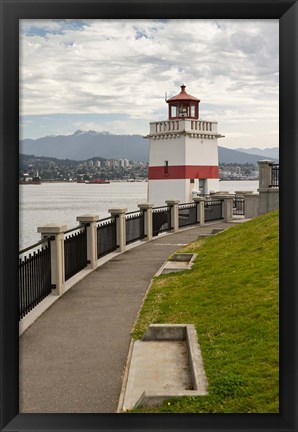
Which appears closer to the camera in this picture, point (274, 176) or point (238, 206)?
point (274, 176)

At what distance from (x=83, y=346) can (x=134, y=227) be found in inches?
421

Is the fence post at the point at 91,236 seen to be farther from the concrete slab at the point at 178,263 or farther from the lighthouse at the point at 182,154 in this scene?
the lighthouse at the point at 182,154

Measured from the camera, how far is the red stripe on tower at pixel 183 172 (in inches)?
1410

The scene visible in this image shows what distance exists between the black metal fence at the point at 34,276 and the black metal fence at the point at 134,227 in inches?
283

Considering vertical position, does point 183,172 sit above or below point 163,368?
above

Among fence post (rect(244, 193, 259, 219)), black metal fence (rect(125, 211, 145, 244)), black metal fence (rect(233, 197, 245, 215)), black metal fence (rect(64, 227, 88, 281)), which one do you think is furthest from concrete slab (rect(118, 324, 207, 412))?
black metal fence (rect(233, 197, 245, 215))

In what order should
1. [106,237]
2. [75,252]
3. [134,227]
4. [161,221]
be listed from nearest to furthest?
1. [75,252]
2. [106,237]
3. [134,227]
4. [161,221]

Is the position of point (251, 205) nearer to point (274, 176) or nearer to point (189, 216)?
point (189, 216)

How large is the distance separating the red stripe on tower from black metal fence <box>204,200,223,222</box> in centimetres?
892

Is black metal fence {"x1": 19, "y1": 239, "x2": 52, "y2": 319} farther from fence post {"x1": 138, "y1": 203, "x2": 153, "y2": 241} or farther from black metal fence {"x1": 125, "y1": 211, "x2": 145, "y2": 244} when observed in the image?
fence post {"x1": 138, "y1": 203, "x2": 153, "y2": 241}

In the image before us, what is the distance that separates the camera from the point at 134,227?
17.8 meters

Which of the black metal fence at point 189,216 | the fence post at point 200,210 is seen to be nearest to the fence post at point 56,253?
the black metal fence at point 189,216

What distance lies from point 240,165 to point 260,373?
4500cm

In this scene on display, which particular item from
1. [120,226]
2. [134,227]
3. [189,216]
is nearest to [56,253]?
[120,226]
